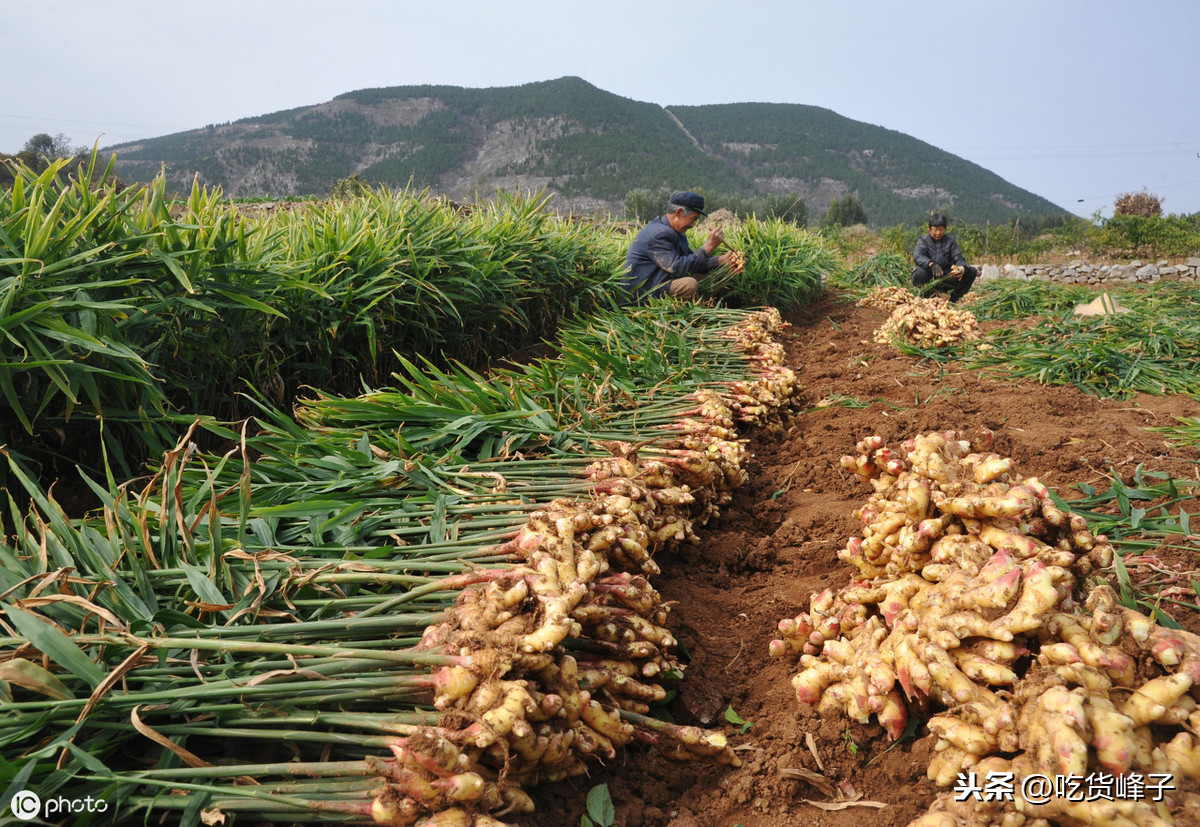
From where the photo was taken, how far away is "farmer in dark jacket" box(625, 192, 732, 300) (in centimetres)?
629

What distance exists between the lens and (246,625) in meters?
1.29

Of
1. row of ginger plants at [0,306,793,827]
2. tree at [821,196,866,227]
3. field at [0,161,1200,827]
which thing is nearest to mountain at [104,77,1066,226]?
tree at [821,196,866,227]

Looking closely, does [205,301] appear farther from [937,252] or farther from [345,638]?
[937,252]

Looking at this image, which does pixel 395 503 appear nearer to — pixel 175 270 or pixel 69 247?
pixel 175 270

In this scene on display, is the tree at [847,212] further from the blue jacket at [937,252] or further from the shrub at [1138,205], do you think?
the blue jacket at [937,252]

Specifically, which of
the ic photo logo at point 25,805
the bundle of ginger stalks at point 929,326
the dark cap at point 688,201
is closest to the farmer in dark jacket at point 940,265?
the bundle of ginger stalks at point 929,326

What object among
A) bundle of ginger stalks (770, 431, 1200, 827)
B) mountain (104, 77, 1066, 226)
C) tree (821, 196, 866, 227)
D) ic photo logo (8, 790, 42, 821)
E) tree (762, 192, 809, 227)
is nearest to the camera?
ic photo logo (8, 790, 42, 821)

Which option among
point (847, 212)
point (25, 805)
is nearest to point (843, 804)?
point (25, 805)

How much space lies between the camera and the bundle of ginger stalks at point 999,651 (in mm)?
1039

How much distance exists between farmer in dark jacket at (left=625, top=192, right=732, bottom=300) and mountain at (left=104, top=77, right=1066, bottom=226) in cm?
4906

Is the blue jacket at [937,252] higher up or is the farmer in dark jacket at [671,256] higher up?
the blue jacket at [937,252]

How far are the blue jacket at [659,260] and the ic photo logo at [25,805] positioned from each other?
18.9 feet

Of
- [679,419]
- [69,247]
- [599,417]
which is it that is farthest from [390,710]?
[69,247]

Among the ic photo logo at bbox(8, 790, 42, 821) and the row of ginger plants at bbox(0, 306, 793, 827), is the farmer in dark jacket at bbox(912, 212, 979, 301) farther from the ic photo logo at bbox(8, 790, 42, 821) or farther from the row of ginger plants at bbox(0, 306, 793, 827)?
the ic photo logo at bbox(8, 790, 42, 821)
